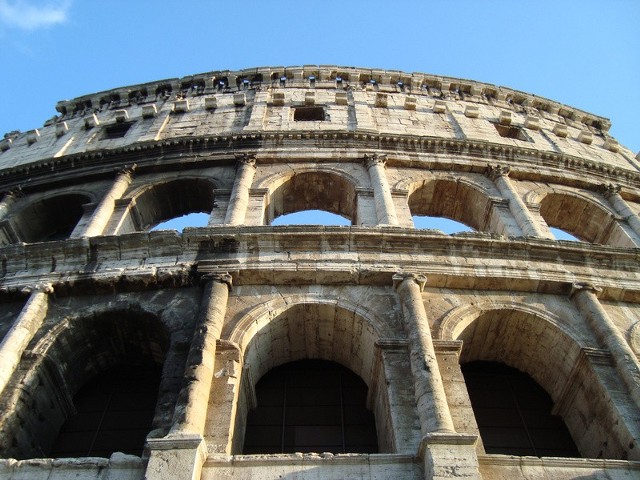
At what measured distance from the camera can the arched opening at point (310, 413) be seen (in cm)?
858

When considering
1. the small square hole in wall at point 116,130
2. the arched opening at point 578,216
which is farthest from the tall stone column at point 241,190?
the arched opening at point 578,216

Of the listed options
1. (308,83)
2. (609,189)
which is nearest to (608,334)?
(609,189)

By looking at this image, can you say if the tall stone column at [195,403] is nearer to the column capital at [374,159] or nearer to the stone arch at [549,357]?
the stone arch at [549,357]

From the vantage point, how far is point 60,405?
915 cm

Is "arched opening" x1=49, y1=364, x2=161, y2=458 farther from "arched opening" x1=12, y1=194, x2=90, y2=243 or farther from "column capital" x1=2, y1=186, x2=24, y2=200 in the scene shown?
"column capital" x1=2, y1=186, x2=24, y2=200

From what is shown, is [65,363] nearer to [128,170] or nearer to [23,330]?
[23,330]

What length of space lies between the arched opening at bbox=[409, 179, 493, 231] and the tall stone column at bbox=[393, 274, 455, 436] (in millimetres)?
4676

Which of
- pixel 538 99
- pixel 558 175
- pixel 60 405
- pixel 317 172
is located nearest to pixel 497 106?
pixel 538 99

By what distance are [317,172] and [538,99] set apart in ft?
33.8

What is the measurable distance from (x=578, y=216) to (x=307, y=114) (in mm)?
7752

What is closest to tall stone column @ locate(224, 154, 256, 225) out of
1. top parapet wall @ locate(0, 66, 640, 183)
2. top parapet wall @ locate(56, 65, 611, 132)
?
top parapet wall @ locate(0, 66, 640, 183)

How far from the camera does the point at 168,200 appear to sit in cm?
1426

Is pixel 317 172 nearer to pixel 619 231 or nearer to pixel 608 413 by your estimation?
pixel 619 231

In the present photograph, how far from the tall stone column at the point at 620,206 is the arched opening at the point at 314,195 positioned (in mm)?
6102
